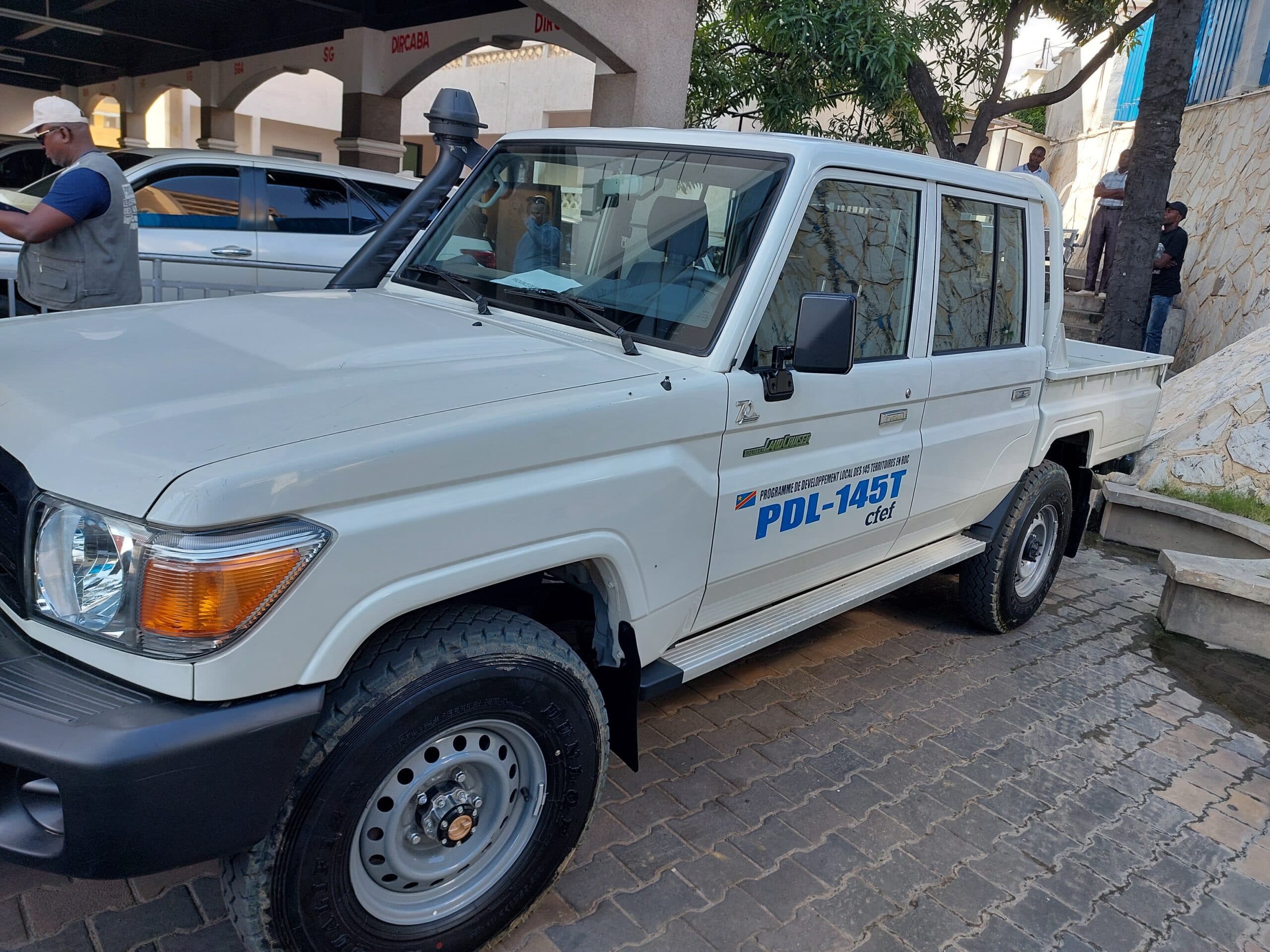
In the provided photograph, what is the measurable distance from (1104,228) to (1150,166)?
4.05m

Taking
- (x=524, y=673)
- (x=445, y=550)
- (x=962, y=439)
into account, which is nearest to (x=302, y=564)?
(x=445, y=550)

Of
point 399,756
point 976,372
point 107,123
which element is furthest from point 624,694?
point 107,123

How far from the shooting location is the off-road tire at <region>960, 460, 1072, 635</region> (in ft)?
15.5

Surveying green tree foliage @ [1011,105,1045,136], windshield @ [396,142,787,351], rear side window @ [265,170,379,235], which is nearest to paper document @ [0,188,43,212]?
rear side window @ [265,170,379,235]

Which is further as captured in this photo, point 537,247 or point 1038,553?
point 1038,553

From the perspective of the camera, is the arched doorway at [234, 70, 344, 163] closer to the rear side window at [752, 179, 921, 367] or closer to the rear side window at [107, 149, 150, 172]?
the rear side window at [107, 149, 150, 172]

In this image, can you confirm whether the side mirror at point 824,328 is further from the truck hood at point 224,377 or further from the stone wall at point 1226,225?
the stone wall at point 1226,225

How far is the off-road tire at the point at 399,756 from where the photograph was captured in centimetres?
204

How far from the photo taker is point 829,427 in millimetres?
3258

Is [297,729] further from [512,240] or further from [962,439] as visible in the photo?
[962,439]

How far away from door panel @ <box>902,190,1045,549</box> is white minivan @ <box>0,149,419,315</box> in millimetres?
4565

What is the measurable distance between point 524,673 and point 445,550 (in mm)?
390

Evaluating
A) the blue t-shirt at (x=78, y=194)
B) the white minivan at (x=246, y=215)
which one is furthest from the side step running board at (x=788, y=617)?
the white minivan at (x=246, y=215)

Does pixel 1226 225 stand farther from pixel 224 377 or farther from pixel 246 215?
pixel 224 377
